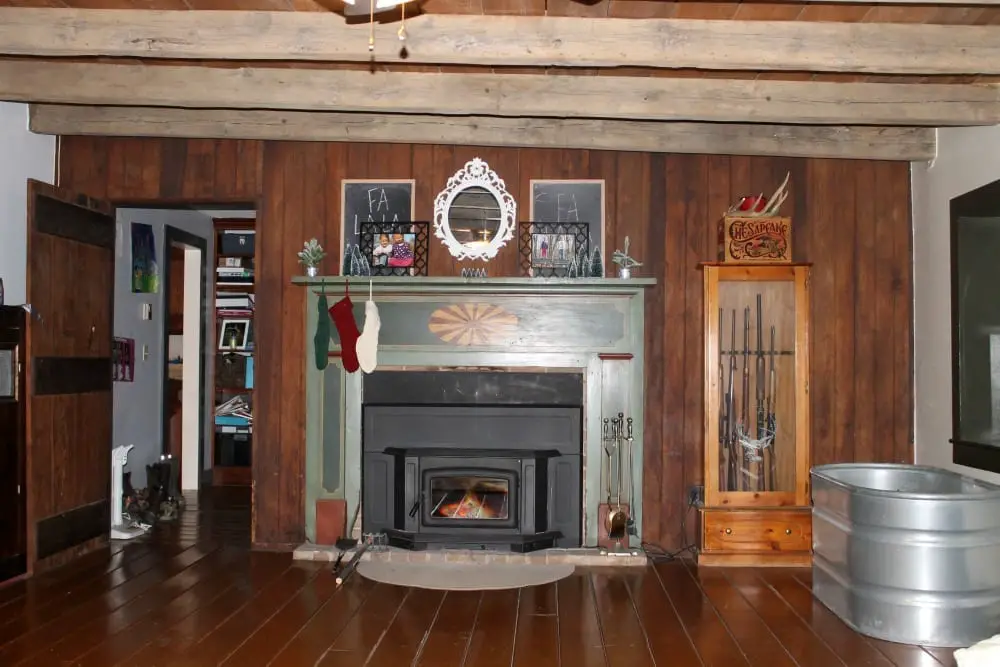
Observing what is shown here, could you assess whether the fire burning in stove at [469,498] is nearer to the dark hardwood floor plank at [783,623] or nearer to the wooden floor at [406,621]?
the wooden floor at [406,621]

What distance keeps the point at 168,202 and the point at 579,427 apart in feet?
9.00

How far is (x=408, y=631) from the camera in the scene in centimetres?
343

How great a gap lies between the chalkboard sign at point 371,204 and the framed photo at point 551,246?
2.28ft

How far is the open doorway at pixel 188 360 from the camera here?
7012 millimetres

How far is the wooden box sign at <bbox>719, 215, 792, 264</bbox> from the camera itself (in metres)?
4.56

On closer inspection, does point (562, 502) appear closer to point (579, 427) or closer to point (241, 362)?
point (579, 427)

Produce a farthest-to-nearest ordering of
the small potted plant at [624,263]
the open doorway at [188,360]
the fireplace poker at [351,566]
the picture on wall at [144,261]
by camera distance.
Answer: the open doorway at [188,360] < the picture on wall at [144,261] < the small potted plant at [624,263] < the fireplace poker at [351,566]

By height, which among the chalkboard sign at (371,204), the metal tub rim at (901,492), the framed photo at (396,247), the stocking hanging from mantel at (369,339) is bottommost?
the metal tub rim at (901,492)

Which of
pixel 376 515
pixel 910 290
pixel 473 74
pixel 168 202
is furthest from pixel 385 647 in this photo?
pixel 910 290

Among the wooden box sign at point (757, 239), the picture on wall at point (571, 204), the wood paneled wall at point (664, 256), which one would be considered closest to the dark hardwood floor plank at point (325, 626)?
the wood paneled wall at point (664, 256)

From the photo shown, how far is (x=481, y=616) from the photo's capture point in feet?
11.9

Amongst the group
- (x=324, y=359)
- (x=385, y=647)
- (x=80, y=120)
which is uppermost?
(x=80, y=120)

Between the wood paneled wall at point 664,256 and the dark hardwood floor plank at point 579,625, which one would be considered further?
the wood paneled wall at point 664,256

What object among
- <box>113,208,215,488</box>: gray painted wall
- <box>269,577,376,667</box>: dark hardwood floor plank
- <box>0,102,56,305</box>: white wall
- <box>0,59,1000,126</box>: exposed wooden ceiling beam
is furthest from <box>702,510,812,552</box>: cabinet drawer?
<box>113,208,215,488</box>: gray painted wall
